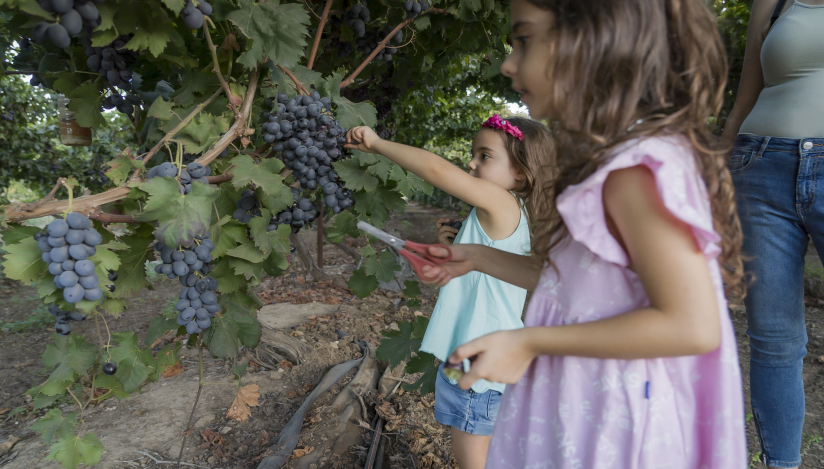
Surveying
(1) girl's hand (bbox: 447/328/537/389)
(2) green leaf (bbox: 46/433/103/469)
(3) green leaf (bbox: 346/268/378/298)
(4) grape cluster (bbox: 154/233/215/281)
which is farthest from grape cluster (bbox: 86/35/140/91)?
(1) girl's hand (bbox: 447/328/537/389)

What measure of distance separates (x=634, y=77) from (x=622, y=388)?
0.53 metres

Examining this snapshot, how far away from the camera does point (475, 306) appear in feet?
5.42

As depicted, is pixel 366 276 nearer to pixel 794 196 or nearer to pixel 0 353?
pixel 794 196

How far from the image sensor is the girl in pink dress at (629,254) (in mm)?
702

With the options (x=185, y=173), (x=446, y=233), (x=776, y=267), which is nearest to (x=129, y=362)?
(x=185, y=173)

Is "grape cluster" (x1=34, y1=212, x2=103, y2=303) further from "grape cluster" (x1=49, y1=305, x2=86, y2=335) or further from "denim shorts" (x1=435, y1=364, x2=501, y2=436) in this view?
"denim shorts" (x1=435, y1=364, x2=501, y2=436)

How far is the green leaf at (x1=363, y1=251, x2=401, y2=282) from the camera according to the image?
200cm

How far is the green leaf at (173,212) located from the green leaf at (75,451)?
948mm

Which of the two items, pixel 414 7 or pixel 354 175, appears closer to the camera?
pixel 354 175

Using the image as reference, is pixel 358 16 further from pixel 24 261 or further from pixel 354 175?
pixel 24 261

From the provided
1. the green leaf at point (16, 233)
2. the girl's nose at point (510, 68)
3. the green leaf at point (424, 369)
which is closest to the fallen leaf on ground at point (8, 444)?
the green leaf at point (16, 233)

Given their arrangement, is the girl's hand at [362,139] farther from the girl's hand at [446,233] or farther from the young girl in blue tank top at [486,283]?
the girl's hand at [446,233]

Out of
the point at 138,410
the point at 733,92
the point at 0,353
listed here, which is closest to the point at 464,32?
the point at 138,410

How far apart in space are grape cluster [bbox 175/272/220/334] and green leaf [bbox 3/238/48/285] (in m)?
0.39
